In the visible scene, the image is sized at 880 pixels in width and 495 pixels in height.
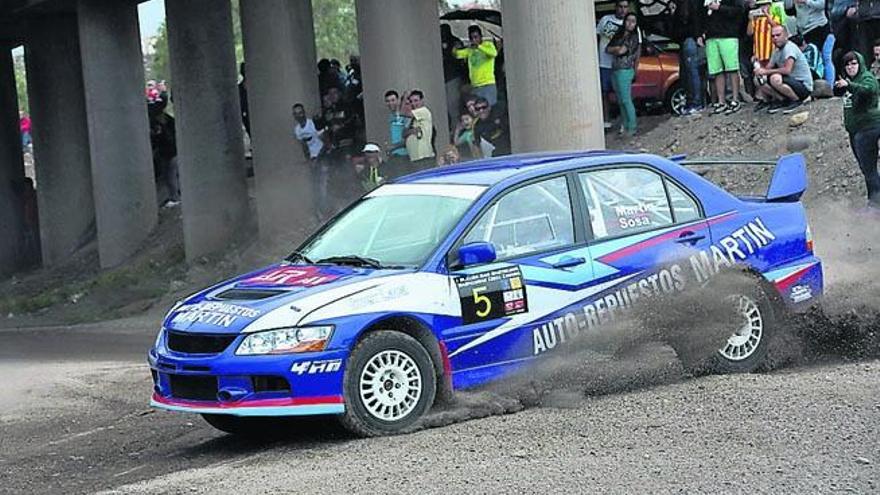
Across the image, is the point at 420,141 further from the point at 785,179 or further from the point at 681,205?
the point at 681,205

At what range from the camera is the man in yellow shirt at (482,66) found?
19797 mm

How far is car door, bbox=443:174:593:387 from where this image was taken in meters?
8.48

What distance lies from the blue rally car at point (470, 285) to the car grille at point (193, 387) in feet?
0.04

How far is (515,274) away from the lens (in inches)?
340

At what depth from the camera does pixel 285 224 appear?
22.4 meters

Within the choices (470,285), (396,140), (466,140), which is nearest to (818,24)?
(466,140)

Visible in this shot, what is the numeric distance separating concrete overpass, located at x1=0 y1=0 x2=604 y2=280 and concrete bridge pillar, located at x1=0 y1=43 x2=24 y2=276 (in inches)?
12.2

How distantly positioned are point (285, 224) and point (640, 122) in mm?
5992

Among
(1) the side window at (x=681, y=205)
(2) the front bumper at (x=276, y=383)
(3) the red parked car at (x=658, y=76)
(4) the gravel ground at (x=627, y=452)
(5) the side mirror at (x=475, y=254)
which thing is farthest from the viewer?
(3) the red parked car at (x=658, y=76)

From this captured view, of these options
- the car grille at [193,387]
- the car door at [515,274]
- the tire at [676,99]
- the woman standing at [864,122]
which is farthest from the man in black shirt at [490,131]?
the car grille at [193,387]

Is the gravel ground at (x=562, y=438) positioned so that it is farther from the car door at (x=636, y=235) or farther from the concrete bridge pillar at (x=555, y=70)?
the concrete bridge pillar at (x=555, y=70)

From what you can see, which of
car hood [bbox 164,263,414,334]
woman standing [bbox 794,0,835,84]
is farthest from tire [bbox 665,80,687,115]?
car hood [bbox 164,263,414,334]

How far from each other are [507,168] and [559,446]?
2.40 meters

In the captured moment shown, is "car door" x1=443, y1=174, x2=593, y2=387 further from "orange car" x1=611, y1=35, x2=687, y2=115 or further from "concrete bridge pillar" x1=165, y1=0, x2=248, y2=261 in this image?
"concrete bridge pillar" x1=165, y1=0, x2=248, y2=261
